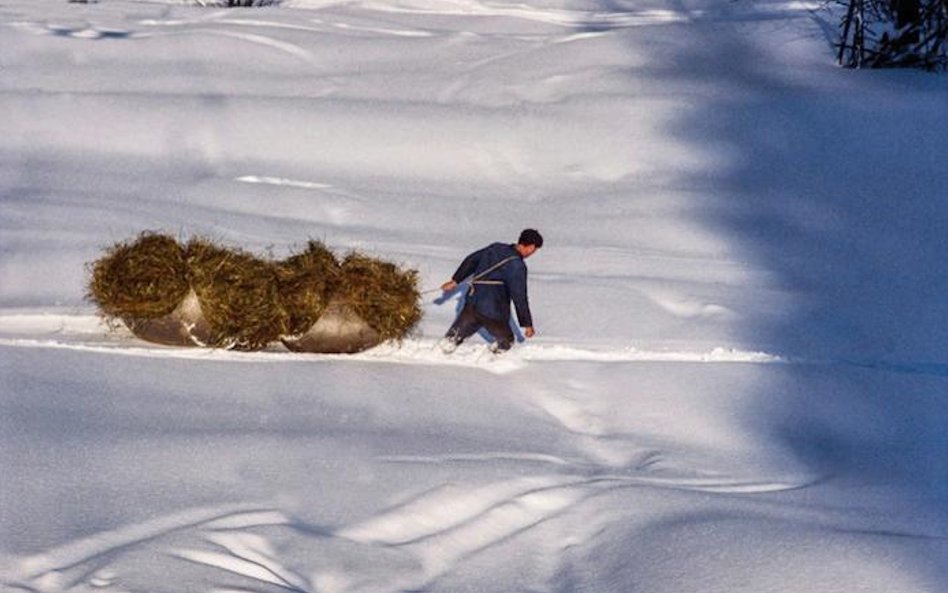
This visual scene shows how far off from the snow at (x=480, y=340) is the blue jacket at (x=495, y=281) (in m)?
0.43

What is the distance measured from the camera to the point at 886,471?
11.4 metres

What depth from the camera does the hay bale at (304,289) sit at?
13492 mm

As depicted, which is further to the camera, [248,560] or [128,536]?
[128,536]

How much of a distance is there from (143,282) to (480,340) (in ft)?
9.66

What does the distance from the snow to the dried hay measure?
1.00 feet

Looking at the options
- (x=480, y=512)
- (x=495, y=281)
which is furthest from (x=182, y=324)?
(x=480, y=512)

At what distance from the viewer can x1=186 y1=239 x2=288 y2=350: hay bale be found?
13.4 metres

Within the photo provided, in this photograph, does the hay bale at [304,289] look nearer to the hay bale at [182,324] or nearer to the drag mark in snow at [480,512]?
the hay bale at [182,324]

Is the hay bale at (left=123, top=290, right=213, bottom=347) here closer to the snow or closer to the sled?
the snow

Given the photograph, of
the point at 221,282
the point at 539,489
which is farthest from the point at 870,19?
the point at 539,489

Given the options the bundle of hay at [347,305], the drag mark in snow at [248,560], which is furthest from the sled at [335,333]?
the drag mark in snow at [248,560]

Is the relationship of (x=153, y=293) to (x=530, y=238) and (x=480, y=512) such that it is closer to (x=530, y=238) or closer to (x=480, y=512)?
(x=530, y=238)

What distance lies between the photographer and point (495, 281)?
13.9 meters

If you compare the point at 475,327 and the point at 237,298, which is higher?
the point at 237,298
